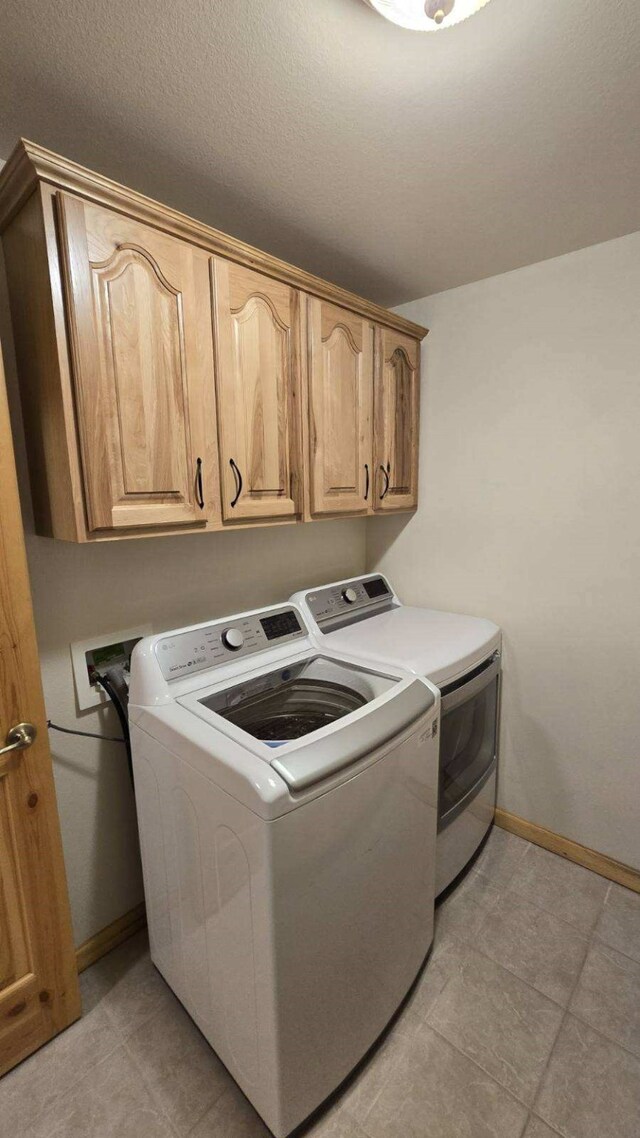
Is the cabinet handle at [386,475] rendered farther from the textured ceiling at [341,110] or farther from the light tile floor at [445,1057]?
the light tile floor at [445,1057]

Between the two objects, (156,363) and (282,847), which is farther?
(156,363)

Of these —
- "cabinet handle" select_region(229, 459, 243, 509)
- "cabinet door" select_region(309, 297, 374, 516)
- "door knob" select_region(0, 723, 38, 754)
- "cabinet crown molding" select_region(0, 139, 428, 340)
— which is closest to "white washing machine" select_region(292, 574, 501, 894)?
"cabinet door" select_region(309, 297, 374, 516)

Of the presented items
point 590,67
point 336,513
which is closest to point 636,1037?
point 336,513

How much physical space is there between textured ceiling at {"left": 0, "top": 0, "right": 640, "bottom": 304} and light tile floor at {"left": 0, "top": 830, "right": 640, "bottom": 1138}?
226cm

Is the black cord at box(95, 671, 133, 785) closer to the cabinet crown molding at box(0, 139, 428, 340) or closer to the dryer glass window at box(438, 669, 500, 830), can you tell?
the dryer glass window at box(438, 669, 500, 830)

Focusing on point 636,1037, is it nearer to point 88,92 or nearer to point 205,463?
point 205,463

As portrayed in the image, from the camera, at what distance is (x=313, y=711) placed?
1.42 m

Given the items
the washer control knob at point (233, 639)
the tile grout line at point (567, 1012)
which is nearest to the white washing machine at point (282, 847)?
the washer control knob at point (233, 639)

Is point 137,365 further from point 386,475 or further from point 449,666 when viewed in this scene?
point 449,666

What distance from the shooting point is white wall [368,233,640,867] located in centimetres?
162

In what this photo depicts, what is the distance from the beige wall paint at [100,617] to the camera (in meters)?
1.32

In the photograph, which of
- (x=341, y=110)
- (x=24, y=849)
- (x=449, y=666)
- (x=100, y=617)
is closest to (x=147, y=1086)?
(x=24, y=849)

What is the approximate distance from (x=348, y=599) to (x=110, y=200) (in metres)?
1.42

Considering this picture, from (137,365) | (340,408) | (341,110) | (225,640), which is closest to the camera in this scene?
(341,110)
